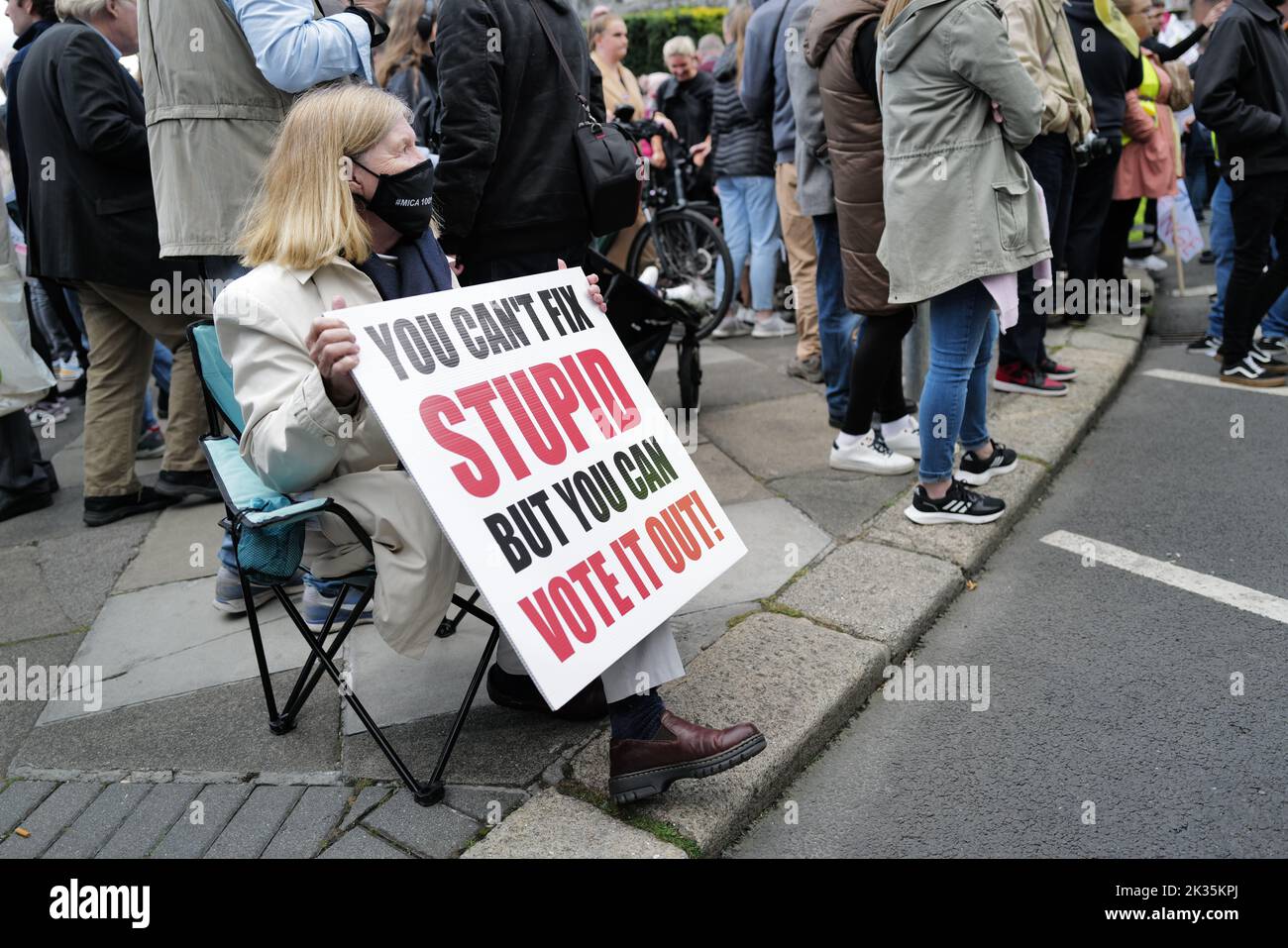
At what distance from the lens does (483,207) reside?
11.2ft

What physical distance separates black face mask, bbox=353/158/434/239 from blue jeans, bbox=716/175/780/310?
416cm

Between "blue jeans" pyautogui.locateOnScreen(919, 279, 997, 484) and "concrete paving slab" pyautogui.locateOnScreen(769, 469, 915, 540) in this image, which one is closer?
"blue jeans" pyautogui.locateOnScreen(919, 279, 997, 484)

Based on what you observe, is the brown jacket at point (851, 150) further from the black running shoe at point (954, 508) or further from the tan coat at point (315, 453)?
the tan coat at point (315, 453)

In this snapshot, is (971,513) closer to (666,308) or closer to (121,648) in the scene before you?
(666,308)

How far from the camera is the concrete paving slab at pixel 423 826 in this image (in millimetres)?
2316

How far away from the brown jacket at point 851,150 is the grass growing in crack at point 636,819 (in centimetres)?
250

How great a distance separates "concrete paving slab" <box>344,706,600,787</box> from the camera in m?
2.59

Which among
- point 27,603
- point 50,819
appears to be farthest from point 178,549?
point 50,819

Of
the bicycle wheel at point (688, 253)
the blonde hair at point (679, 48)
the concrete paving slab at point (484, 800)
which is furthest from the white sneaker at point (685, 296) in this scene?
the blonde hair at point (679, 48)

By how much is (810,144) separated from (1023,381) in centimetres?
178

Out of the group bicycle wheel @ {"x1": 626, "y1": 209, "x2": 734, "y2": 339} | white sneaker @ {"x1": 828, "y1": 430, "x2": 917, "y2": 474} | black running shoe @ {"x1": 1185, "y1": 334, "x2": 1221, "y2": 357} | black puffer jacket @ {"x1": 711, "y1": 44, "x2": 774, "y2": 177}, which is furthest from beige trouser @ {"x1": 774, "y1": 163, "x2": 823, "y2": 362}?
black running shoe @ {"x1": 1185, "y1": 334, "x2": 1221, "y2": 357}

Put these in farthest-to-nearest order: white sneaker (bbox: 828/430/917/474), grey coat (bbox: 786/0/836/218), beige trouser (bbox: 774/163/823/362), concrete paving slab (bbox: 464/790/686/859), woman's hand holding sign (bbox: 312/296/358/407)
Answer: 1. beige trouser (bbox: 774/163/823/362)
2. grey coat (bbox: 786/0/836/218)
3. white sneaker (bbox: 828/430/917/474)
4. concrete paving slab (bbox: 464/790/686/859)
5. woman's hand holding sign (bbox: 312/296/358/407)

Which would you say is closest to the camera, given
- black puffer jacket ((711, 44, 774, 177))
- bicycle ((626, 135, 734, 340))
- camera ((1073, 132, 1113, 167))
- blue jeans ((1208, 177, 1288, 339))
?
camera ((1073, 132, 1113, 167))

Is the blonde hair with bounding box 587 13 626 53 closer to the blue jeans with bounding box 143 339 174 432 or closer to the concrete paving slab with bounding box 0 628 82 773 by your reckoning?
the blue jeans with bounding box 143 339 174 432
